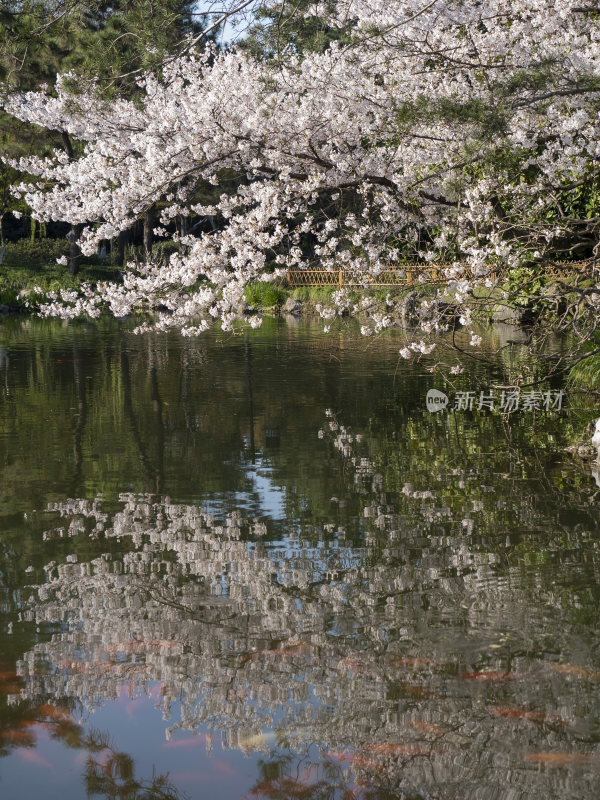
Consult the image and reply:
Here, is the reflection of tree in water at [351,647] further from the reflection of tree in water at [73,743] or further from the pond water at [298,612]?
the reflection of tree in water at [73,743]

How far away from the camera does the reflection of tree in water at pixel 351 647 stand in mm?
3328

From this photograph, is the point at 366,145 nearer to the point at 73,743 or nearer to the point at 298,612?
the point at 298,612

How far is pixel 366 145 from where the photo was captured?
1141cm

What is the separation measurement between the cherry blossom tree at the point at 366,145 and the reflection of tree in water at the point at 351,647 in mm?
3425

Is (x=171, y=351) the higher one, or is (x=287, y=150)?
(x=287, y=150)

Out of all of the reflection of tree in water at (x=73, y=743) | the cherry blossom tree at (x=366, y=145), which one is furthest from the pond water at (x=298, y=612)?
the cherry blossom tree at (x=366, y=145)

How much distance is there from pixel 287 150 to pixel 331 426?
326 centimetres

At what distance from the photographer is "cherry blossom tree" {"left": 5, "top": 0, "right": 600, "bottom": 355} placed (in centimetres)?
843

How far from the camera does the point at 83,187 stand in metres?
10.9

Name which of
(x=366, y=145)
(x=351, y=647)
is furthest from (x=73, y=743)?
(x=366, y=145)

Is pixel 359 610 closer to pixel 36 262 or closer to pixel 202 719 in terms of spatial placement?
pixel 202 719

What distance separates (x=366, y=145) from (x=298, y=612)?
823 centimetres

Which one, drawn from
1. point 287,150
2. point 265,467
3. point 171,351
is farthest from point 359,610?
point 171,351

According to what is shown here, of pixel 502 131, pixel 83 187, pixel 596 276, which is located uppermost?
pixel 83 187
